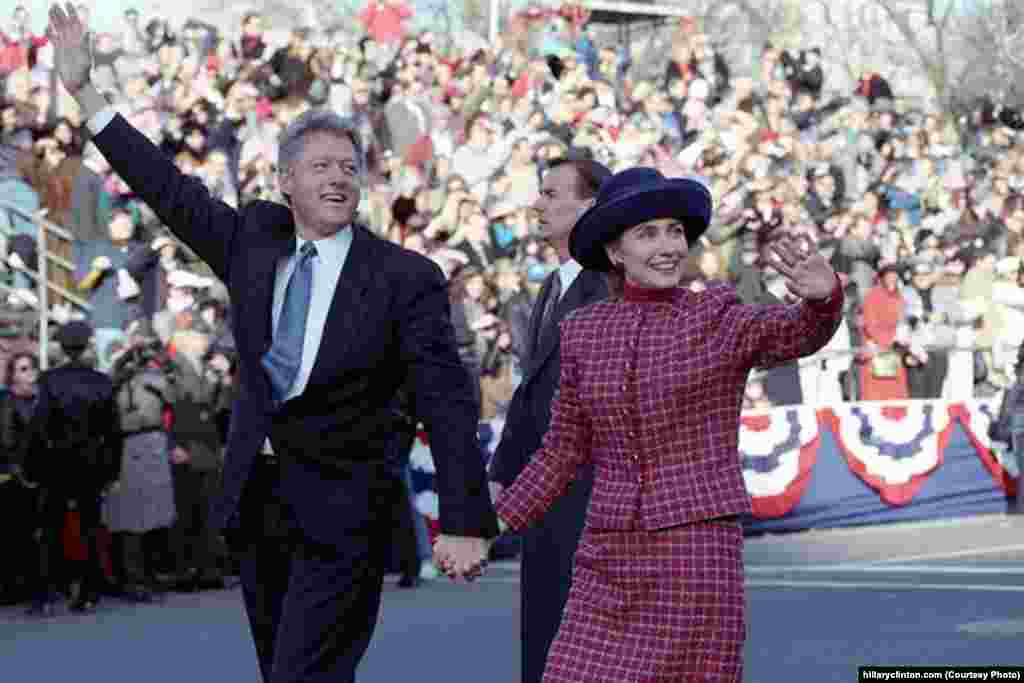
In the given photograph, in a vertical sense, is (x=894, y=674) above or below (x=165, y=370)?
below

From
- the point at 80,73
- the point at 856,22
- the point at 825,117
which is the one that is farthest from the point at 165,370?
the point at 856,22

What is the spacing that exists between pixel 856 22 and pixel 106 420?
26367 millimetres

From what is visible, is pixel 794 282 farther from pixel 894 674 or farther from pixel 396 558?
pixel 396 558

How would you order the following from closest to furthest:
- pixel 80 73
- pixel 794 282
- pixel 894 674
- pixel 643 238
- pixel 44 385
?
1. pixel 794 282
2. pixel 643 238
3. pixel 80 73
4. pixel 894 674
5. pixel 44 385

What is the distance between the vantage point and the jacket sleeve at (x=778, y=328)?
573 centimetres

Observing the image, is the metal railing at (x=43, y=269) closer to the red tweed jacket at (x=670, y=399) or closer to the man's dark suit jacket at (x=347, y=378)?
the man's dark suit jacket at (x=347, y=378)

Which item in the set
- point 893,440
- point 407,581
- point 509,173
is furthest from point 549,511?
point 509,173

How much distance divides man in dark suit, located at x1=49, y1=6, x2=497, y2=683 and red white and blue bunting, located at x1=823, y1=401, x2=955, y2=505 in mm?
13407

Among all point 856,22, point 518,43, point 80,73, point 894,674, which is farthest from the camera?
point 856,22

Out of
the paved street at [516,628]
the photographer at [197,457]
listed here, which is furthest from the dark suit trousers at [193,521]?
the paved street at [516,628]

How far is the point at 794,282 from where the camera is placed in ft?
18.6

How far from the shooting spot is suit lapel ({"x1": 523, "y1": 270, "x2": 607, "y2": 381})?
8117 mm

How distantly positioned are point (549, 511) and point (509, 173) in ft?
47.7

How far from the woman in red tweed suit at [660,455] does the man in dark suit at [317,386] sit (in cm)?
39
